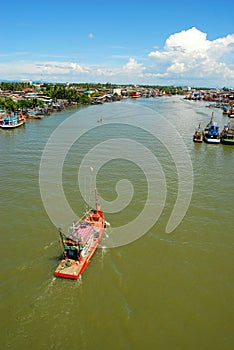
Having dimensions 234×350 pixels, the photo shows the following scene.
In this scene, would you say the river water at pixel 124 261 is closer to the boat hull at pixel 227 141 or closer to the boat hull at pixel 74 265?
the boat hull at pixel 74 265

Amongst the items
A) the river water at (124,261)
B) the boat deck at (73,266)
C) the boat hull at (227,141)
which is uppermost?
the boat hull at (227,141)

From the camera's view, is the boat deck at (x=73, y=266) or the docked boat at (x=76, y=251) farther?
the docked boat at (x=76, y=251)

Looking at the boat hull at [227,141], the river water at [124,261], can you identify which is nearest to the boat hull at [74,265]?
the river water at [124,261]

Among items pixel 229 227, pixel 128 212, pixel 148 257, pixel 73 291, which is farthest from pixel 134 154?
pixel 73 291

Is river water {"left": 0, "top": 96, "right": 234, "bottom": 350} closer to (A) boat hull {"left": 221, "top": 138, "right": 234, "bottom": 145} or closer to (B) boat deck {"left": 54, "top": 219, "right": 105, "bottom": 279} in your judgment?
(B) boat deck {"left": 54, "top": 219, "right": 105, "bottom": 279}

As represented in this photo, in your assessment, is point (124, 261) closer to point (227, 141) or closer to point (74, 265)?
point (74, 265)

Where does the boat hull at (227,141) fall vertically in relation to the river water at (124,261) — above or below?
above

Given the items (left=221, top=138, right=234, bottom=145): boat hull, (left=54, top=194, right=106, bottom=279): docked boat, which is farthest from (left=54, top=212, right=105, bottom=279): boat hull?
(left=221, top=138, right=234, bottom=145): boat hull

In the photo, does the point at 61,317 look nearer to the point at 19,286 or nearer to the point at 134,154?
the point at 19,286

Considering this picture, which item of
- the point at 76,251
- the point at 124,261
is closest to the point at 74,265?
the point at 76,251
